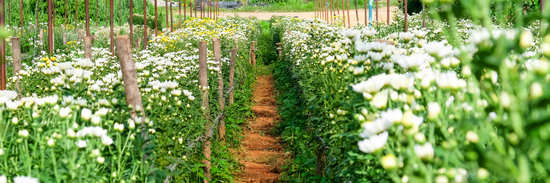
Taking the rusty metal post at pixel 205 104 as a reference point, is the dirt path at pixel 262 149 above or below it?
below

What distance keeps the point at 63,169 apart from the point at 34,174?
0.40 feet

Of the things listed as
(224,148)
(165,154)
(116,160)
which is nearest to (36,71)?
(224,148)

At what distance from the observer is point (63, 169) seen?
64.8 inches

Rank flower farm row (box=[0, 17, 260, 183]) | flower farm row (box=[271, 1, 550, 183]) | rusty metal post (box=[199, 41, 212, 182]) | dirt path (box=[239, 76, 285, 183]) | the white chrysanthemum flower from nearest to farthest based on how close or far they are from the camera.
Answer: flower farm row (box=[271, 1, 550, 183])
the white chrysanthemum flower
flower farm row (box=[0, 17, 260, 183])
rusty metal post (box=[199, 41, 212, 182])
dirt path (box=[239, 76, 285, 183])

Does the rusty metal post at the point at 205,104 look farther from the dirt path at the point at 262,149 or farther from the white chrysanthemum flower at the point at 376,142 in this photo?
the white chrysanthemum flower at the point at 376,142

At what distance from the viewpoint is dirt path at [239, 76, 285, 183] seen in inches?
194

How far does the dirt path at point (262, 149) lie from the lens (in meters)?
4.93

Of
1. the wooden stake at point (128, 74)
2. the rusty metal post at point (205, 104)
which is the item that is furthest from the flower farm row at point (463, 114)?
the rusty metal post at point (205, 104)

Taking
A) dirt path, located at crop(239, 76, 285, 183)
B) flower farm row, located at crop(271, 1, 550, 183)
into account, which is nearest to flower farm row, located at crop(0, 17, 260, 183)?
dirt path, located at crop(239, 76, 285, 183)

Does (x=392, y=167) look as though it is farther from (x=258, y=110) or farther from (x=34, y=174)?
(x=258, y=110)

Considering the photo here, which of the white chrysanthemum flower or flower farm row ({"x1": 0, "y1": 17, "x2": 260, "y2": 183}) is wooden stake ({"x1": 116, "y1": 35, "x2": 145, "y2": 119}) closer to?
flower farm row ({"x1": 0, "y1": 17, "x2": 260, "y2": 183})

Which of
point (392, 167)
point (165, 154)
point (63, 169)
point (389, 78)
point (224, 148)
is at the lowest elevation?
point (224, 148)

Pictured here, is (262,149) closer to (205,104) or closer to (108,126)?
(205,104)

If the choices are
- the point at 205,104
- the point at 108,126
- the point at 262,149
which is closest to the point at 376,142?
the point at 108,126
